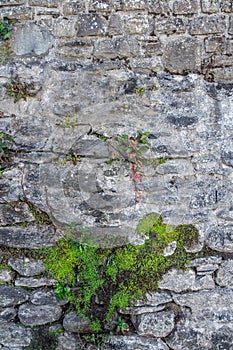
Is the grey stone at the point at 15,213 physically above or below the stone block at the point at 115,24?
below

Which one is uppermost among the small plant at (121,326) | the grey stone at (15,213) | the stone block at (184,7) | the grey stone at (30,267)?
the stone block at (184,7)

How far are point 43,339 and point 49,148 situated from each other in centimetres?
132

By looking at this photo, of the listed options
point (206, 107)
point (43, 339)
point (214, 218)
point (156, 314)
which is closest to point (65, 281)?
point (43, 339)

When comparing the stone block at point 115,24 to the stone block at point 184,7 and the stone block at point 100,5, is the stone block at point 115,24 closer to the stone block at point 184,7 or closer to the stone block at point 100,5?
the stone block at point 100,5

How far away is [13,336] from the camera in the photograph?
2.79 metres

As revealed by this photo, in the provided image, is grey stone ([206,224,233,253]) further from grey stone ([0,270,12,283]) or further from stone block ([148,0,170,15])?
stone block ([148,0,170,15])

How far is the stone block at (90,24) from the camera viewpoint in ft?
8.92

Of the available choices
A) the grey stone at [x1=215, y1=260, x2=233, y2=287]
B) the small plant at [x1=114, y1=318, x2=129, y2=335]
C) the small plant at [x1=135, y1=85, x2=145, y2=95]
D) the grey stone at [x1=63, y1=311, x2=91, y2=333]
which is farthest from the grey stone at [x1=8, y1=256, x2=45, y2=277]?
the small plant at [x1=135, y1=85, x2=145, y2=95]

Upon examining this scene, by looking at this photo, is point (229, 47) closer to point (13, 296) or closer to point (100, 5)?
point (100, 5)

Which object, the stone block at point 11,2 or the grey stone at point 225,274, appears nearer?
the stone block at point 11,2

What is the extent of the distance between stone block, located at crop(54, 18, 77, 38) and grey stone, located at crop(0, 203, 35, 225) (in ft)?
3.90

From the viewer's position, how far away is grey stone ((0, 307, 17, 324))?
9.15ft

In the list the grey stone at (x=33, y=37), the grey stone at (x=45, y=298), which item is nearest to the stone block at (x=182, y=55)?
the grey stone at (x=33, y=37)

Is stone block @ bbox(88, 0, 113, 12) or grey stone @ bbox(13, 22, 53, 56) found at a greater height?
stone block @ bbox(88, 0, 113, 12)
